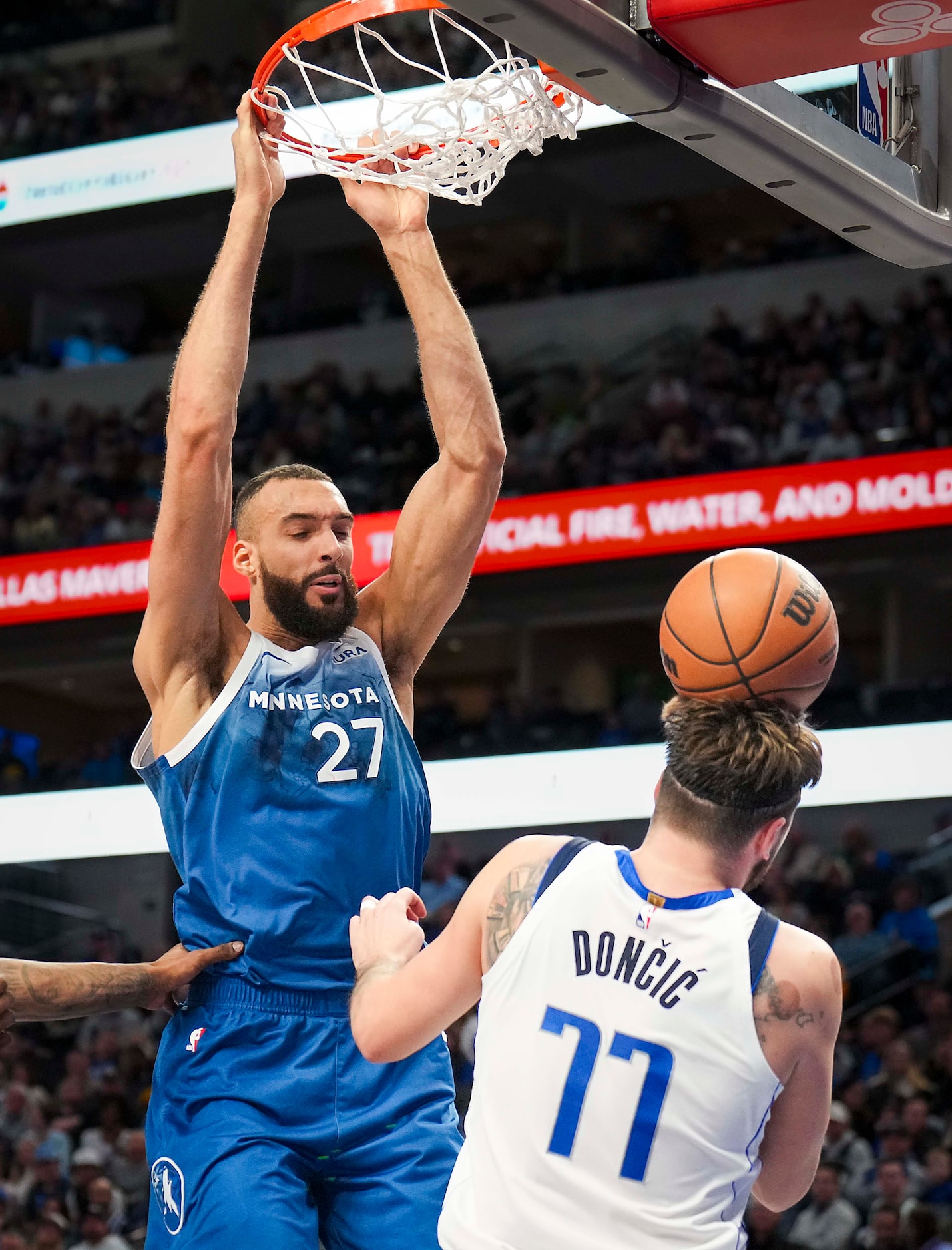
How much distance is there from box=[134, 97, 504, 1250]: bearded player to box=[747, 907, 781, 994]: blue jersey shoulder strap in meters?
1.22

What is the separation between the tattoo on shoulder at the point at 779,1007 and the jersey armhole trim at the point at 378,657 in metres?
1.53

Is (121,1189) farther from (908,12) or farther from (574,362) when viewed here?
(908,12)

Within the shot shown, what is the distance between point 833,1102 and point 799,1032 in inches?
340

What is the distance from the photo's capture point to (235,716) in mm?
3459

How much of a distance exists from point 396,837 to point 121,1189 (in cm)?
934

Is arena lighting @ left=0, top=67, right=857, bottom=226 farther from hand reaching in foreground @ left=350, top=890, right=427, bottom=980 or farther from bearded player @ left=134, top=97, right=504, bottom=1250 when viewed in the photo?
hand reaching in foreground @ left=350, top=890, right=427, bottom=980

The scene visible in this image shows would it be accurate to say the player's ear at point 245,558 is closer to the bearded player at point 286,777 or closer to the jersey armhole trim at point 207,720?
the bearded player at point 286,777

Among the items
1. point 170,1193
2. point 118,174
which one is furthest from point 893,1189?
point 118,174

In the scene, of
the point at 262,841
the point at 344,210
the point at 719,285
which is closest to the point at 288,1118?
the point at 262,841

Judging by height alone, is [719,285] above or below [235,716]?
above

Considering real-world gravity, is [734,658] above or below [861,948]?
above

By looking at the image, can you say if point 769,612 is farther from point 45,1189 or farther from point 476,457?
point 45,1189

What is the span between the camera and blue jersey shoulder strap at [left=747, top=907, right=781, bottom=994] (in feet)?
7.43

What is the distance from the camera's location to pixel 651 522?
43.0 ft
